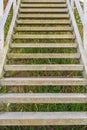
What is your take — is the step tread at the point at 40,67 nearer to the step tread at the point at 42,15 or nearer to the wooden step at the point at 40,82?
the wooden step at the point at 40,82

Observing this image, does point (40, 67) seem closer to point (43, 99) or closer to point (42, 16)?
point (43, 99)

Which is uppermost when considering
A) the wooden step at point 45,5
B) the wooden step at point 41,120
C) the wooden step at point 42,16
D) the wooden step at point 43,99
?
the wooden step at point 45,5

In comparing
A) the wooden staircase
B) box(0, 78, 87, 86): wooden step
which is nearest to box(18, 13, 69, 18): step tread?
the wooden staircase

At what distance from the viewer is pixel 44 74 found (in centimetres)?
533

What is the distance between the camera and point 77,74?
512 centimetres

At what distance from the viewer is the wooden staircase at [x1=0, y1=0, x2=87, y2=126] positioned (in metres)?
3.59

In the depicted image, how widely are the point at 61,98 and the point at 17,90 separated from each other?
1195 mm

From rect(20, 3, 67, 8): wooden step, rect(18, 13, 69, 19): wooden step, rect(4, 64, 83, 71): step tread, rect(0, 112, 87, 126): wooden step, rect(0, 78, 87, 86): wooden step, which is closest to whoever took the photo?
rect(0, 112, 87, 126): wooden step

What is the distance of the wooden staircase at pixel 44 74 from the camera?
359 centimetres

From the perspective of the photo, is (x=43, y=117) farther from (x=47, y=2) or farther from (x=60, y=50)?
(x=47, y=2)

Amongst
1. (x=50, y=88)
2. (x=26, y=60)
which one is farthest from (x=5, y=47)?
(x=50, y=88)

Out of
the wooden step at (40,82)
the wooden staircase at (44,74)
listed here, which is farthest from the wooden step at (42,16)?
the wooden step at (40,82)

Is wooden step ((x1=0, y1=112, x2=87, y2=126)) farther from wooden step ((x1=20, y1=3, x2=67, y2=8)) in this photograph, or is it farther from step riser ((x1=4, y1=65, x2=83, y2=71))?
wooden step ((x1=20, y1=3, x2=67, y2=8))

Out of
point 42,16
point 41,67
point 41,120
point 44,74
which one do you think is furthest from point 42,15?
point 41,120
